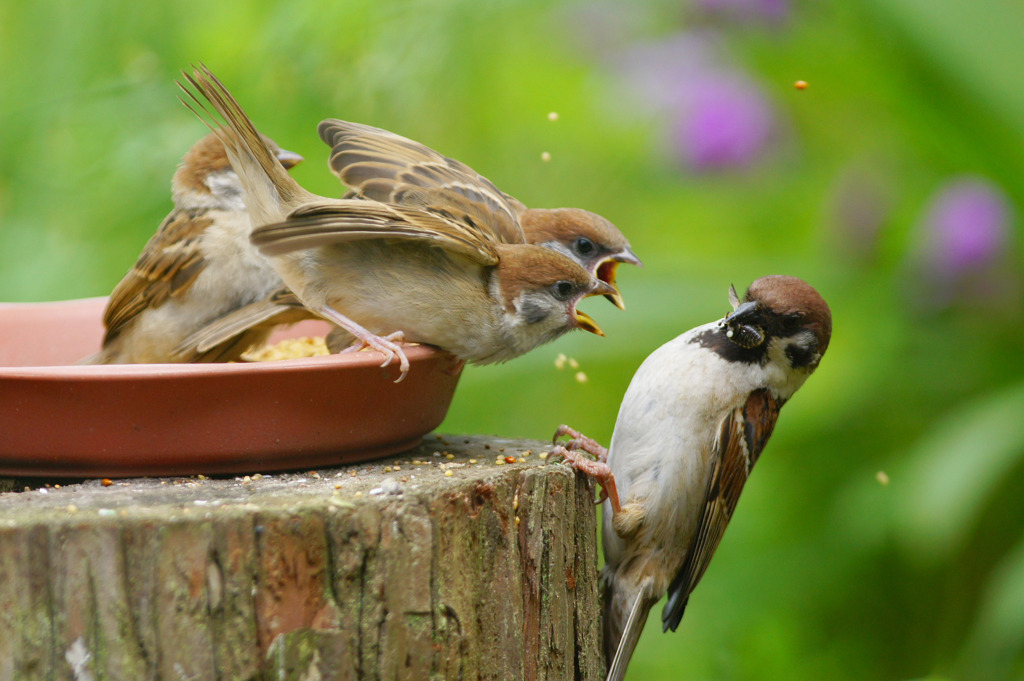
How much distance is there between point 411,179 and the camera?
2.79 metres

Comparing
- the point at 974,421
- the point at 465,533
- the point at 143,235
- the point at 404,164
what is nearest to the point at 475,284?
the point at 404,164

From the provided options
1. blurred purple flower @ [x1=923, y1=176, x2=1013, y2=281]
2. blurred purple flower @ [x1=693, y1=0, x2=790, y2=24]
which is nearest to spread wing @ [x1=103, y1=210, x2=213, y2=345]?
blurred purple flower @ [x1=693, y1=0, x2=790, y2=24]

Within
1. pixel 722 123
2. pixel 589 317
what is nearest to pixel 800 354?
pixel 589 317

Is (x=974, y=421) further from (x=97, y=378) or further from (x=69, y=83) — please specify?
(x=69, y=83)

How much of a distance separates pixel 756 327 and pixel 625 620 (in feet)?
2.78

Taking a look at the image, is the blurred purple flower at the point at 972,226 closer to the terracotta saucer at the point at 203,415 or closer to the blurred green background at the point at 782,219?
the blurred green background at the point at 782,219

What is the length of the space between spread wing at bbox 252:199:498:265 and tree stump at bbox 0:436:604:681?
1.66 feet

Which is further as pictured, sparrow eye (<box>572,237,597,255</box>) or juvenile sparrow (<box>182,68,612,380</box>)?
sparrow eye (<box>572,237,597,255</box>)

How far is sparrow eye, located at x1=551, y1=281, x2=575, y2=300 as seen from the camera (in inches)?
99.4

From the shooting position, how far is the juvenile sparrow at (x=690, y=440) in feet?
8.83

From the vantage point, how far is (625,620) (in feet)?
9.02

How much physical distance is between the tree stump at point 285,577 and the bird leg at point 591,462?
180 mm

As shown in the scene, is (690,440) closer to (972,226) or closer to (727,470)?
(727,470)

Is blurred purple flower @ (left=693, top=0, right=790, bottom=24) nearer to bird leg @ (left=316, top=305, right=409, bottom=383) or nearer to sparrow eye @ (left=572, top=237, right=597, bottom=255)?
sparrow eye @ (left=572, top=237, right=597, bottom=255)
